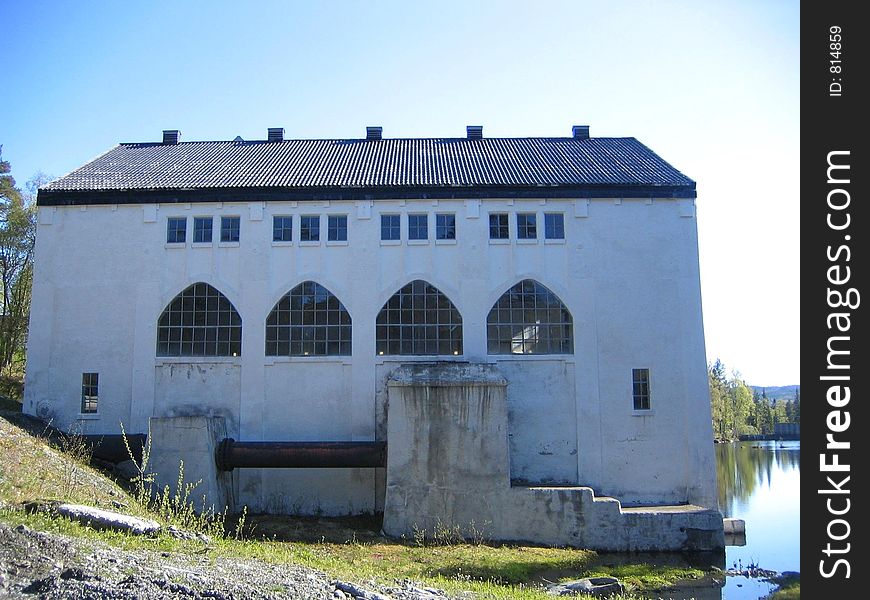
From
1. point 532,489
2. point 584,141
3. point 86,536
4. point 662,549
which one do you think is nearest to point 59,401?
point 86,536

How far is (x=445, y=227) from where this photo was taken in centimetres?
2150

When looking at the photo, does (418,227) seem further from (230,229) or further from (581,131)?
(581,131)

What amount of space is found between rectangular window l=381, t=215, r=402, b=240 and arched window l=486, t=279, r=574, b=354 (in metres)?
3.65

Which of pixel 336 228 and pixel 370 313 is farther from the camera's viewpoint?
pixel 336 228

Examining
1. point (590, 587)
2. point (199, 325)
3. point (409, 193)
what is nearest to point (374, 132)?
point (409, 193)

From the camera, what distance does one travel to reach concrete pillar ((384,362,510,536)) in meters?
17.7

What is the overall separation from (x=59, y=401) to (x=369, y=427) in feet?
29.7

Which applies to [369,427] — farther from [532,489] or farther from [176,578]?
[176,578]

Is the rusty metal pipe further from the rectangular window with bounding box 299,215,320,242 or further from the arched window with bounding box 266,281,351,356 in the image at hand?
the rectangular window with bounding box 299,215,320,242

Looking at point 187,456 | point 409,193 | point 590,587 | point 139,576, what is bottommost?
point 590,587

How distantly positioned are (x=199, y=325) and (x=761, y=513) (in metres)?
21.3

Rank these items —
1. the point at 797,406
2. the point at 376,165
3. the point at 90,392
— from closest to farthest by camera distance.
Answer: the point at 90,392
the point at 376,165
the point at 797,406

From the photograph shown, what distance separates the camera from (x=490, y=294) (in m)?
21.0
